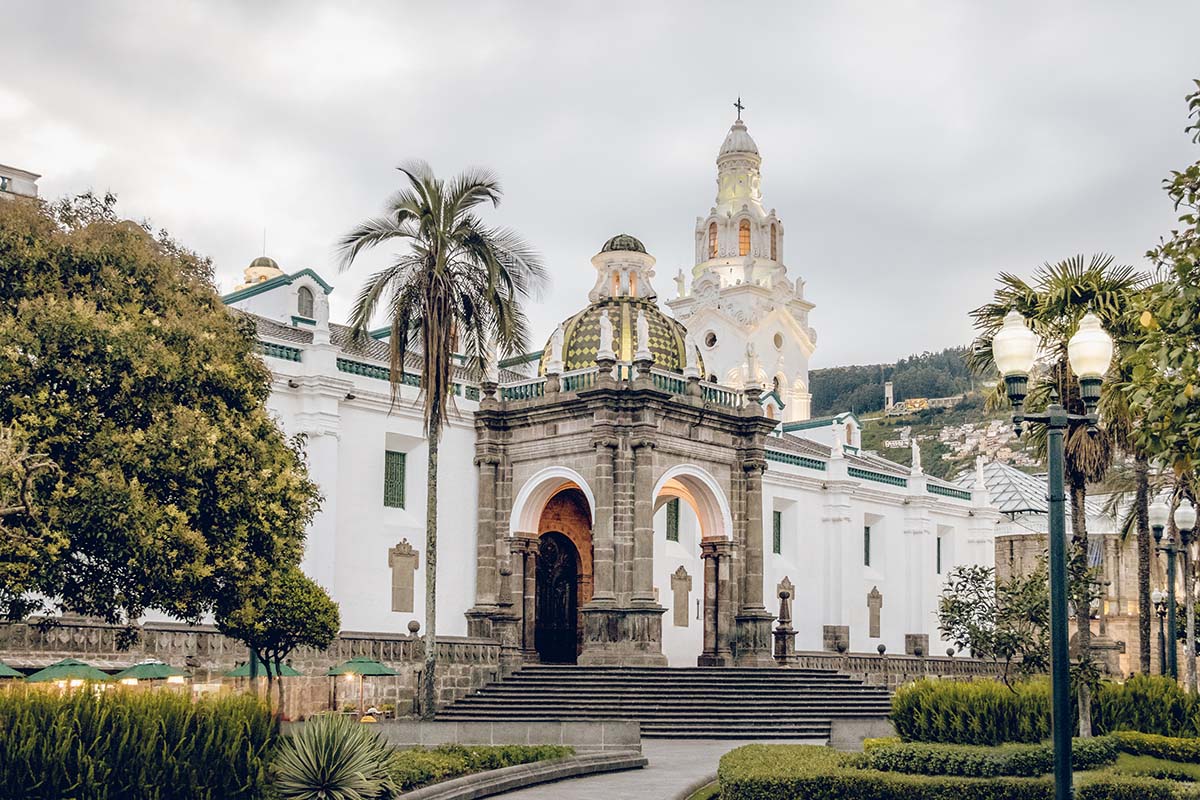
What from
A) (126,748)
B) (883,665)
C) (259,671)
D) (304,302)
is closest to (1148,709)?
(126,748)

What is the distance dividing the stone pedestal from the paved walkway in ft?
20.4

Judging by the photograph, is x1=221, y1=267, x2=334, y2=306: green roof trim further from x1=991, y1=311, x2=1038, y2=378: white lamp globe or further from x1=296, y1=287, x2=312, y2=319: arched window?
x1=991, y1=311, x2=1038, y2=378: white lamp globe

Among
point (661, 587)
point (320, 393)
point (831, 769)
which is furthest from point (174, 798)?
point (661, 587)

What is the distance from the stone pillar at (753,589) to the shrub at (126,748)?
20951 millimetres

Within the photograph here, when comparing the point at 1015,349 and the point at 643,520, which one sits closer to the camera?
the point at 1015,349

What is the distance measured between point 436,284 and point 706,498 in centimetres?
1222

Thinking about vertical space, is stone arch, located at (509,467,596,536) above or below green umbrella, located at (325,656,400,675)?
above

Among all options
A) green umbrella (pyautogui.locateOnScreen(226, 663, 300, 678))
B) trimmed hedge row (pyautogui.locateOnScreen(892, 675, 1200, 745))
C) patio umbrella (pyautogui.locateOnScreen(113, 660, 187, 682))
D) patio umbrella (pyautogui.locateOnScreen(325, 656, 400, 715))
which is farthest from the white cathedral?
trimmed hedge row (pyautogui.locateOnScreen(892, 675, 1200, 745))

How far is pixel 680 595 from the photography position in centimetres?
4025

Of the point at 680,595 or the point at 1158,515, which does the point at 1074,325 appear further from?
the point at 680,595

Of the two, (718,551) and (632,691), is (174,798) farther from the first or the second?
(718,551)

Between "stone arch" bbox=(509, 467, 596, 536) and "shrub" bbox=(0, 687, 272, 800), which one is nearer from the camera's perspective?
"shrub" bbox=(0, 687, 272, 800)

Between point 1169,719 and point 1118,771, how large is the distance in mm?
3725

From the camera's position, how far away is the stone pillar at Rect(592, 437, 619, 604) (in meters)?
31.2
